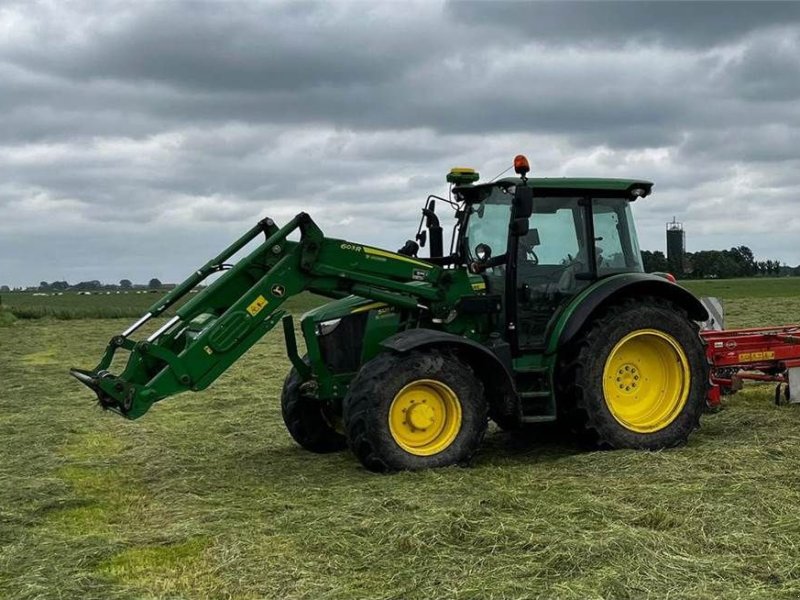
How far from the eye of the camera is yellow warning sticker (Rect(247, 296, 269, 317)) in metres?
7.11

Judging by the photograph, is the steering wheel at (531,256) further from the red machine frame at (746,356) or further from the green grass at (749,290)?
the green grass at (749,290)

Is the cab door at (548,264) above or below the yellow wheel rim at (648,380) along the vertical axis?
above

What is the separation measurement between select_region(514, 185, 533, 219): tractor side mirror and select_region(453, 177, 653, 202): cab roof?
18.7 inches

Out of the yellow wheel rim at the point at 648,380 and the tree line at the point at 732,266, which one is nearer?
the yellow wheel rim at the point at 648,380

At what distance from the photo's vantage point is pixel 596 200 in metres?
8.22

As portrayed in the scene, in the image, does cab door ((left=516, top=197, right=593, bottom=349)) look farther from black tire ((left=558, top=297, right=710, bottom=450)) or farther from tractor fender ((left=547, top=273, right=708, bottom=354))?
black tire ((left=558, top=297, right=710, bottom=450))

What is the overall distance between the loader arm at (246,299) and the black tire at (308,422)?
1.10 metres

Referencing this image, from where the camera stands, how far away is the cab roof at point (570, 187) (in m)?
7.92

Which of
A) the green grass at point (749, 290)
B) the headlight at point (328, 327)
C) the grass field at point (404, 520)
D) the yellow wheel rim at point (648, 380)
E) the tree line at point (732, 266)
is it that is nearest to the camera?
the grass field at point (404, 520)

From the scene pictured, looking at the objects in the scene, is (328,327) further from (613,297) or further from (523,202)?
(613,297)

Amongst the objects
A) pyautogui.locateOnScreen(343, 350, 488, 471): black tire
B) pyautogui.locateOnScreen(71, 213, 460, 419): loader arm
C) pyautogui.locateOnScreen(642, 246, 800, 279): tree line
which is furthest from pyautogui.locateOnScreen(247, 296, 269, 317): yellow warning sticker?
pyautogui.locateOnScreen(642, 246, 800, 279): tree line

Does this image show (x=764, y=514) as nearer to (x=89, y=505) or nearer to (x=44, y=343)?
(x=89, y=505)

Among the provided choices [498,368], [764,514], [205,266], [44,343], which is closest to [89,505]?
[205,266]

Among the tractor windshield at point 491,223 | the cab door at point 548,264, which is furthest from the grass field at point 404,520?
the tractor windshield at point 491,223
